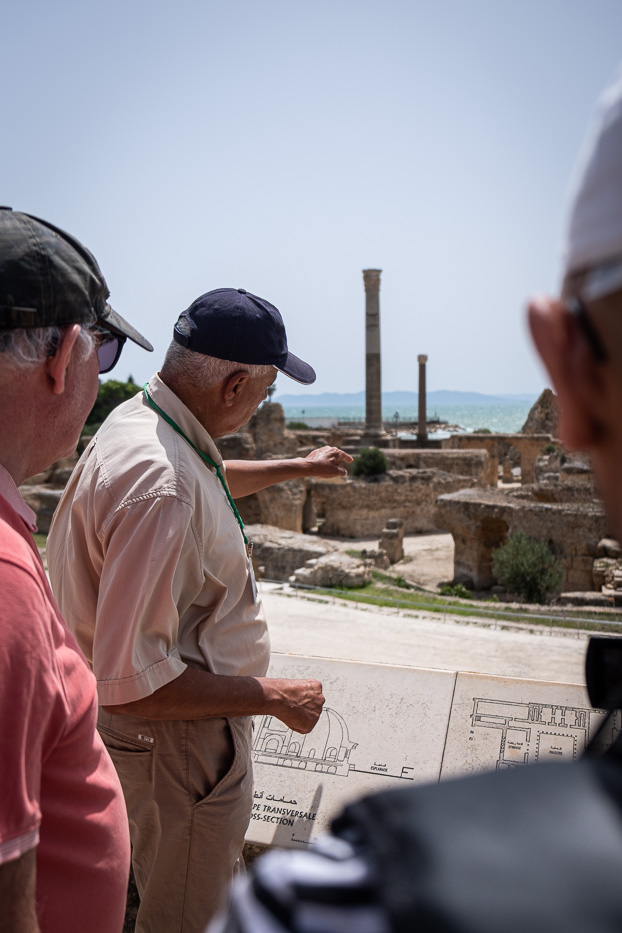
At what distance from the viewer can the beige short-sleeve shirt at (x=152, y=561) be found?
6.30 ft

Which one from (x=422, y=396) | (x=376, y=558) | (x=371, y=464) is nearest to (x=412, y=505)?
(x=371, y=464)

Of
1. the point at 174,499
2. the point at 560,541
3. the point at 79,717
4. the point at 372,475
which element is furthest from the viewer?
the point at 372,475

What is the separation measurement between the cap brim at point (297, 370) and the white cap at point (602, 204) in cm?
190

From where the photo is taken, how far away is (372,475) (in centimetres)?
2352

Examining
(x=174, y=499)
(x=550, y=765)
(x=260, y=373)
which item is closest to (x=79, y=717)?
(x=174, y=499)

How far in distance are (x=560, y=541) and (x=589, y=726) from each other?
10.9 metres

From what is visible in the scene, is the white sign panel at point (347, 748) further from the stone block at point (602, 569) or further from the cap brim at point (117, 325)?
the stone block at point (602, 569)

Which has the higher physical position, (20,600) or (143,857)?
(20,600)

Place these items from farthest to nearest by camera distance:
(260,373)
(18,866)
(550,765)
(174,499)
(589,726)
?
(589,726) < (260,373) < (174,499) < (18,866) < (550,765)

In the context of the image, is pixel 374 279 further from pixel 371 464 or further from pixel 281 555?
pixel 281 555

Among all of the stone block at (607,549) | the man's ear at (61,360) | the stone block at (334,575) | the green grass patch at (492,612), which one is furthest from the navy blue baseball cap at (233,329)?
the stone block at (607,549)

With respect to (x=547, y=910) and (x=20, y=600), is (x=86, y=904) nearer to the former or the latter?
(x=20, y=600)

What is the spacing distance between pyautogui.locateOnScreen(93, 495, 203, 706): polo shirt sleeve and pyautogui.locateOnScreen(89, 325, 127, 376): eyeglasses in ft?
1.24

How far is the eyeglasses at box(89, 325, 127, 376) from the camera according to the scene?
1.68 meters
